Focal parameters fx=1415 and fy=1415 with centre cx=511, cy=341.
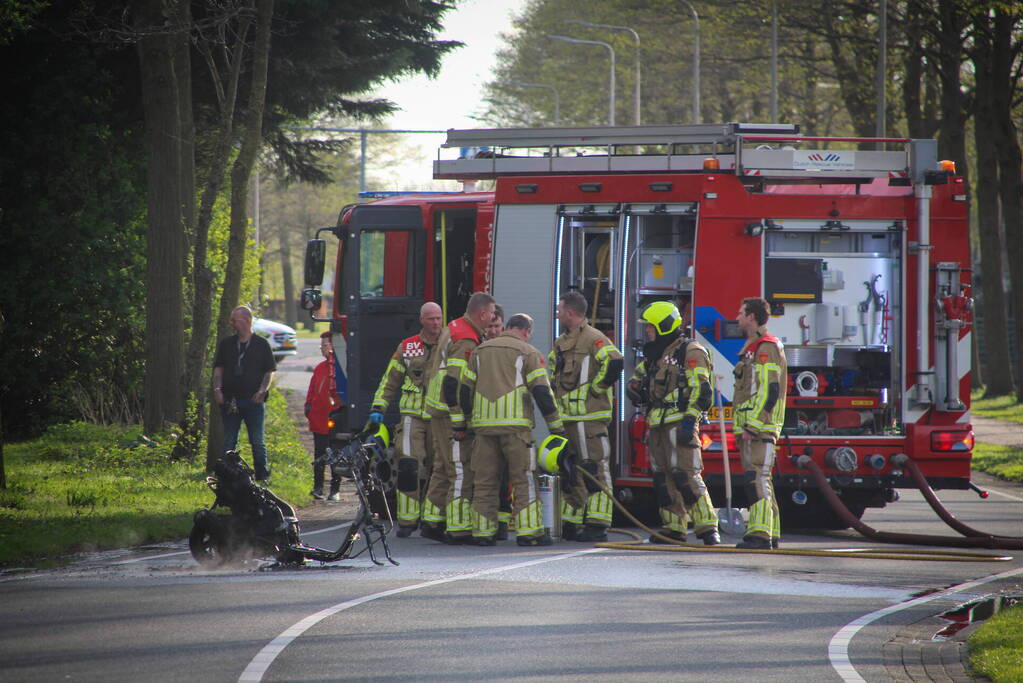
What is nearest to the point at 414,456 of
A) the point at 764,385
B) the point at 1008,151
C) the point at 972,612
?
the point at 764,385

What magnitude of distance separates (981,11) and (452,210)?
13.2 meters

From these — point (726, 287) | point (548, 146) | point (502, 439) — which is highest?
point (548, 146)

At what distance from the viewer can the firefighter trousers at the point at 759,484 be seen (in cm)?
1056

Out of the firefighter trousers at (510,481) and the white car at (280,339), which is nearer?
the firefighter trousers at (510,481)

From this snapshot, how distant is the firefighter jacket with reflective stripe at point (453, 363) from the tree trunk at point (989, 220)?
16.1m

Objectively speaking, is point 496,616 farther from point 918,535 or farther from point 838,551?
point 918,535

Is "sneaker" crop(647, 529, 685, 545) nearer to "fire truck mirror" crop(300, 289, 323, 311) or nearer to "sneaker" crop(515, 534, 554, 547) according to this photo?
"sneaker" crop(515, 534, 554, 547)

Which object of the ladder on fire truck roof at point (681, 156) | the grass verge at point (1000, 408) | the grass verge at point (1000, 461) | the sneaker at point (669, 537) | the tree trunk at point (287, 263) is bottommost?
the grass verge at point (1000, 461)

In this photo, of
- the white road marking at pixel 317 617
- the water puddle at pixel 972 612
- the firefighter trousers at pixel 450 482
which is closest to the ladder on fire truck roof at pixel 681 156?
the firefighter trousers at pixel 450 482

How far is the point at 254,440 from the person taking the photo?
1421cm

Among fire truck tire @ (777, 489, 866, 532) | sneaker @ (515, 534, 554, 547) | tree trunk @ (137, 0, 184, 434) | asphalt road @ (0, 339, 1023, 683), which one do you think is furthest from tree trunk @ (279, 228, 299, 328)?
asphalt road @ (0, 339, 1023, 683)

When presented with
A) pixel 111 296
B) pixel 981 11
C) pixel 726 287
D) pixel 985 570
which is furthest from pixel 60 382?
pixel 981 11

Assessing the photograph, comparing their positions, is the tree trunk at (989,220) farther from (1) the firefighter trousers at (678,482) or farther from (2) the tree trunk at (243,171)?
(1) the firefighter trousers at (678,482)

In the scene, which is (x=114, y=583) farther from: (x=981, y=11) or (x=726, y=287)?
(x=981, y=11)
